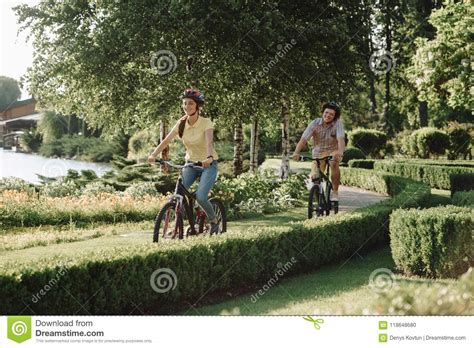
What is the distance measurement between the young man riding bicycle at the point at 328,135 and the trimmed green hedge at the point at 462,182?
7120 millimetres

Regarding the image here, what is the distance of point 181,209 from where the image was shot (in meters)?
7.58

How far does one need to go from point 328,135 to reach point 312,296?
3760 millimetres

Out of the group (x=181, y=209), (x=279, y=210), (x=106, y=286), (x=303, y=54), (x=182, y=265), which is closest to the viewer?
(x=106, y=286)

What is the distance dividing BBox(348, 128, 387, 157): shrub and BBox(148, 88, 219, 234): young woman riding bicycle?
83.9 ft

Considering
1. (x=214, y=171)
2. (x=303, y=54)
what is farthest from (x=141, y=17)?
(x=214, y=171)

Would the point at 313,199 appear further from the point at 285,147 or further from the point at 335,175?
the point at 285,147

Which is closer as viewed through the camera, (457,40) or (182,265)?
(182,265)

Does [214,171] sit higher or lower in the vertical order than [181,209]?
higher

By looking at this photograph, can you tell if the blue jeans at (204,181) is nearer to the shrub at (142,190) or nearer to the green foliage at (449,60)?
the shrub at (142,190)

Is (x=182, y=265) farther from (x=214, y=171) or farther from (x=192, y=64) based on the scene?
(x=192, y=64)

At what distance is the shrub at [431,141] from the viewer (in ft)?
100

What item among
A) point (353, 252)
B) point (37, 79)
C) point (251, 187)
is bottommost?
point (353, 252)

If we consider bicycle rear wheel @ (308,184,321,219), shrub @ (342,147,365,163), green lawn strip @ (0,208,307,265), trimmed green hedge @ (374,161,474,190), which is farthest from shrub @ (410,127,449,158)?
bicycle rear wheel @ (308,184,321,219)
